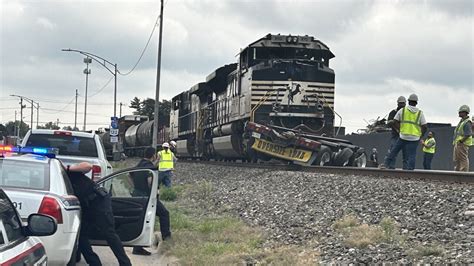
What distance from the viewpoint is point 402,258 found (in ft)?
22.8

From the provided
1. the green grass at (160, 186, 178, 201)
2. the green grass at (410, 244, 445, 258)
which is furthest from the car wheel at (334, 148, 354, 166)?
the green grass at (410, 244, 445, 258)

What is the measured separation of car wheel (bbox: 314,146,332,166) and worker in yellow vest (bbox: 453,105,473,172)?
220 inches

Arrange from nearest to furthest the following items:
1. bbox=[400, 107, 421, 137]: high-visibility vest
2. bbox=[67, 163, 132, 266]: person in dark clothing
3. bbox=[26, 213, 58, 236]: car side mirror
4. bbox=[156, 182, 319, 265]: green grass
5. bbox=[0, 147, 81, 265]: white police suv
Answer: bbox=[26, 213, 58, 236]: car side mirror
bbox=[0, 147, 81, 265]: white police suv
bbox=[67, 163, 132, 266]: person in dark clothing
bbox=[156, 182, 319, 265]: green grass
bbox=[400, 107, 421, 137]: high-visibility vest

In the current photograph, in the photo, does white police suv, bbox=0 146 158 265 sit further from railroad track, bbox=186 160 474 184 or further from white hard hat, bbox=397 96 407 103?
white hard hat, bbox=397 96 407 103

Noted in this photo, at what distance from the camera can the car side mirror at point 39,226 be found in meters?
4.64

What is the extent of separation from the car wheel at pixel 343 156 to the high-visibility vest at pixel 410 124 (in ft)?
20.7

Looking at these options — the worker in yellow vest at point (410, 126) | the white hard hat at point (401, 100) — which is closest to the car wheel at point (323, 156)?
the white hard hat at point (401, 100)

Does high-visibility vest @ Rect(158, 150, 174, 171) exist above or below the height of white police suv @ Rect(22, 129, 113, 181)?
below

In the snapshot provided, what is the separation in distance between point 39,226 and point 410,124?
10932 mm

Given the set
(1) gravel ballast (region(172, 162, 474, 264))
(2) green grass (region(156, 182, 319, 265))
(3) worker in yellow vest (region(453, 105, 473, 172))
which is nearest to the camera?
(1) gravel ballast (region(172, 162, 474, 264))

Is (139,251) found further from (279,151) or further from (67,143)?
(279,151)

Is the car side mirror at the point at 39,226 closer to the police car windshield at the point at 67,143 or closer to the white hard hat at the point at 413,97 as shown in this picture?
the police car windshield at the point at 67,143

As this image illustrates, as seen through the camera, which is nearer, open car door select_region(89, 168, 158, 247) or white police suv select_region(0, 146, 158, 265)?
white police suv select_region(0, 146, 158, 265)

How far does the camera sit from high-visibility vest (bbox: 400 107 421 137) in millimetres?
14250
